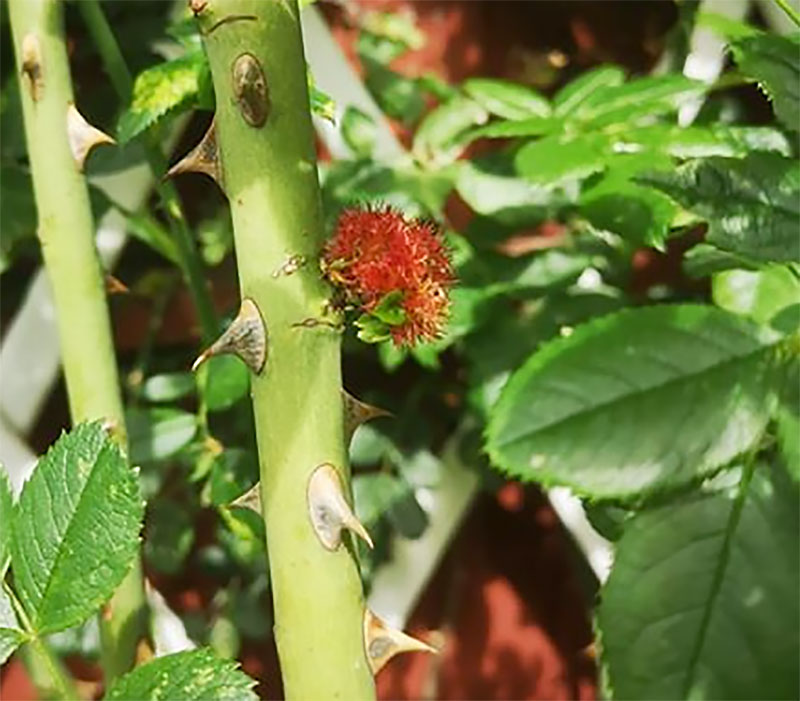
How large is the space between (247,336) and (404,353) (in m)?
0.43

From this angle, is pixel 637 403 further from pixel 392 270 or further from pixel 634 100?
pixel 634 100

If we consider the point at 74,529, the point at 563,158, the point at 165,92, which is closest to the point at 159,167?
the point at 165,92

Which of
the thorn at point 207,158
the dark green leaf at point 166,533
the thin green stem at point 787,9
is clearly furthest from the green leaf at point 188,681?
the dark green leaf at point 166,533

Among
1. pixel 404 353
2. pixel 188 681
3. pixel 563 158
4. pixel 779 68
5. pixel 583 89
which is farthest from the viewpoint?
pixel 404 353

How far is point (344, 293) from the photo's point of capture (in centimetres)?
49

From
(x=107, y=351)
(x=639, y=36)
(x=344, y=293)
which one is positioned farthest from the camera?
(x=639, y=36)

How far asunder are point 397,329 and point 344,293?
19 millimetres

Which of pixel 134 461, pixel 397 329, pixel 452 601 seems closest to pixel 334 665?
pixel 397 329

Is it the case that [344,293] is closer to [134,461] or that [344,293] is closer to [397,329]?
[397,329]

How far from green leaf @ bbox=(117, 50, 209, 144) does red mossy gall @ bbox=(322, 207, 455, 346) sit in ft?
0.57

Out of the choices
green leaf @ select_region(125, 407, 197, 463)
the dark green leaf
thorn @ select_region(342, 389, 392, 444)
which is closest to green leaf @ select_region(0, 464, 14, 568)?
thorn @ select_region(342, 389, 392, 444)

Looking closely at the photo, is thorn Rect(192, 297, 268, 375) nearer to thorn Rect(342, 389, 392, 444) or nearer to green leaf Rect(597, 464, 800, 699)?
thorn Rect(342, 389, 392, 444)

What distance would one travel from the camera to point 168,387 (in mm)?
899

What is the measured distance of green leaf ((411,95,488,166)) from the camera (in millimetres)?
926
